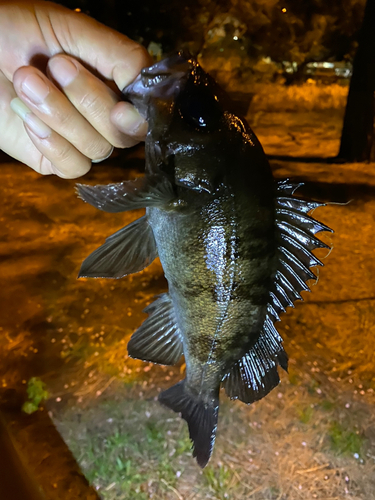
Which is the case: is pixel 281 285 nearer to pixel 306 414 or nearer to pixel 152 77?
pixel 152 77

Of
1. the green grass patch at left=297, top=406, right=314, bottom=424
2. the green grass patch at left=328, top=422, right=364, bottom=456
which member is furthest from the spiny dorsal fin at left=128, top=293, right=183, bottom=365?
the green grass patch at left=328, top=422, right=364, bottom=456

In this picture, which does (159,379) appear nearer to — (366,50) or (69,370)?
(69,370)

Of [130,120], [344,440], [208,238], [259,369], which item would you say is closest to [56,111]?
[130,120]

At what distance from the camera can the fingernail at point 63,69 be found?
3.99 feet

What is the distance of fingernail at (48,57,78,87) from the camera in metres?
1.21

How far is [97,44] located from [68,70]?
5.5 inches

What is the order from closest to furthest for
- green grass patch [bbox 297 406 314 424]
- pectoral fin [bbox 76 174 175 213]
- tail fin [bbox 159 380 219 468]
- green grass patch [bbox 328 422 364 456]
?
pectoral fin [bbox 76 174 175 213], tail fin [bbox 159 380 219 468], green grass patch [bbox 328 422 364 456], green grass patch [bbox 297 406 314 424]

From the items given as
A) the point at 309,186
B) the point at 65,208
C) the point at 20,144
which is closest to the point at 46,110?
the point at 20,144

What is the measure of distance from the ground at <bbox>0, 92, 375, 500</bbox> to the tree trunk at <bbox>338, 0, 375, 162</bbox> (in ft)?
6.63

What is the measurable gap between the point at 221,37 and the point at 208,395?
8.65 metres

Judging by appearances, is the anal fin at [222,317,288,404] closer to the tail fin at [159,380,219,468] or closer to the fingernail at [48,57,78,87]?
the tail fin at [159,380,219,468]

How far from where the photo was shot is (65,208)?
385 cm

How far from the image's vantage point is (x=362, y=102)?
4.81 meters

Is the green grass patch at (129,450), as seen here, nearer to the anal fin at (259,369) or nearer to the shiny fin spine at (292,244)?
the anal fin at (259,369)
